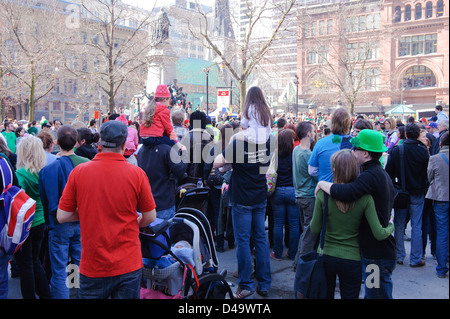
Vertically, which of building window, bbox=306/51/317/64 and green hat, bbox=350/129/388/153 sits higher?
building window, bbox=306/51/317/64

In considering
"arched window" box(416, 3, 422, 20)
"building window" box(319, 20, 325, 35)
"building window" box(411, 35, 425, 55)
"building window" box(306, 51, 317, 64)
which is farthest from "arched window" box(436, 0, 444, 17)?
"building window" box(306, 51, 317, 64)

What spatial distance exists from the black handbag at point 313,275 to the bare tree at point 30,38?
19.2 meters

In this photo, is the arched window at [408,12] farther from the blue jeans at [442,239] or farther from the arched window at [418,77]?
the blue jeans at [442,239]

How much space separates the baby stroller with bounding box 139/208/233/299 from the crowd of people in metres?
0.29

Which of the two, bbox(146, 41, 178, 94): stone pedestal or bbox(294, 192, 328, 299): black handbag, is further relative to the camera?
bbox(146, 41, 178, 94): stone pedestal

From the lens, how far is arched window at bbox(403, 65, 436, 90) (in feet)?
191

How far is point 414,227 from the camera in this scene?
19.8 feet

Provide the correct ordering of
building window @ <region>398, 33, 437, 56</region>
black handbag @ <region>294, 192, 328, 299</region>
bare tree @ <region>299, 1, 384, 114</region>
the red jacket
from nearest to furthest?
1. black handbag @ <region>294, 192, 328, 299</region>
2. the red jacket
3. bare tree @ <region>299, 1, 384, 114</region>
4. building window @ <region>398, 33, 437, 56</region>

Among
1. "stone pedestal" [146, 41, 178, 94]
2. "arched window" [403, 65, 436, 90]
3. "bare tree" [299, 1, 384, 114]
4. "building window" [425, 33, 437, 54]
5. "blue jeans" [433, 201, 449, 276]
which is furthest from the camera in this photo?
"arched window" [403, 65, 436, 90]

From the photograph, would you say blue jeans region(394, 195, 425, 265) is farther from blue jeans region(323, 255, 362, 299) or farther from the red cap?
the red cap

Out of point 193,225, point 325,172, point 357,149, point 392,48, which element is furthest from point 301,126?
point 392,48

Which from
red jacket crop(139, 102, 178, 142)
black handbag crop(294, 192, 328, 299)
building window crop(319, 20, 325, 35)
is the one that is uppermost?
building window crop(319, 20, 325, 35)
